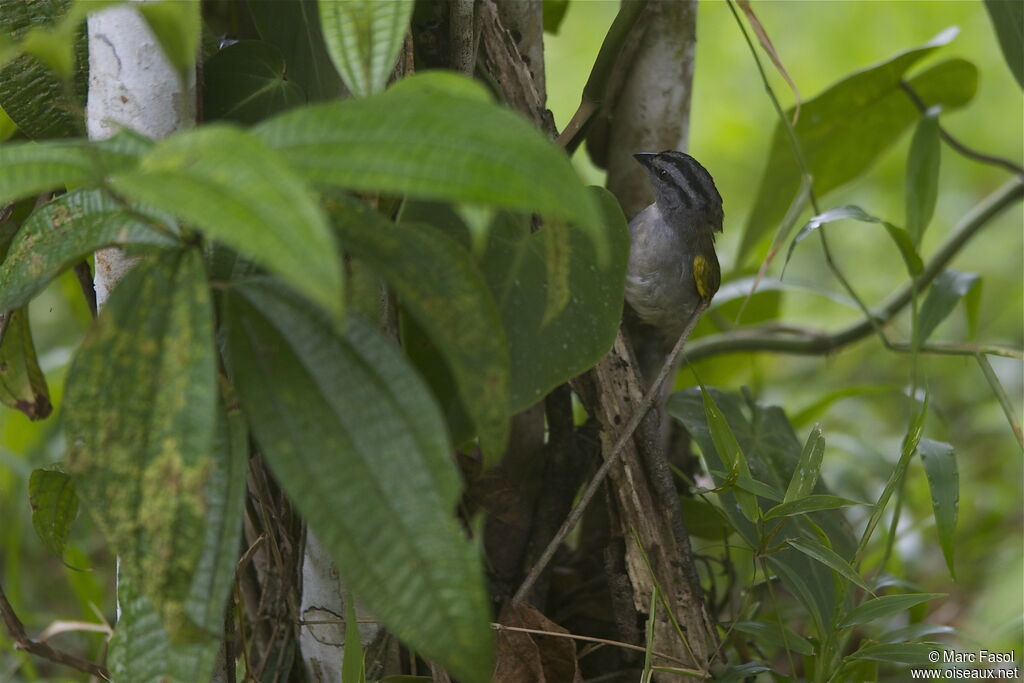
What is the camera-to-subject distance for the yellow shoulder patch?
123 centimetres

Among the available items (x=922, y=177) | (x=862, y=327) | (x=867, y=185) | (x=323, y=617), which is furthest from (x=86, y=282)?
(x=867, y=185)

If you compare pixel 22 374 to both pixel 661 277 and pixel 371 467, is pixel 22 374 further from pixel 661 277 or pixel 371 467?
pixel 661 277

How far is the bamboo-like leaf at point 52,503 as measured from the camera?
919 mm

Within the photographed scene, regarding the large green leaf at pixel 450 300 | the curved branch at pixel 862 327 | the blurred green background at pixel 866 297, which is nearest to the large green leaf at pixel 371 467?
the large green leaf at pixel 450 300

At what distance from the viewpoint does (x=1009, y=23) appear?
1.38 m

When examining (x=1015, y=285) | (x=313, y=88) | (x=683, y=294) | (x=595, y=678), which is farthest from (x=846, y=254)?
(x=313, y=88)

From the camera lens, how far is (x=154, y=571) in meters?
0.54

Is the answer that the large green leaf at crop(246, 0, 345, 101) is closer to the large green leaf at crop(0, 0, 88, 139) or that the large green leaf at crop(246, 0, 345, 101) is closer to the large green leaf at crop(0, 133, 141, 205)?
the large green leaf at crop(0, 0, 88, 139)

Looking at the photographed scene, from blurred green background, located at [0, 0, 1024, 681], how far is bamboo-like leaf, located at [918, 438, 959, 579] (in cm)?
66

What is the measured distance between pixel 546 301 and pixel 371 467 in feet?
0.91

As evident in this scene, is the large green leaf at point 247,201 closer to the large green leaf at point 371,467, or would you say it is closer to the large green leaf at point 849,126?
the large green leaf at point 371,467

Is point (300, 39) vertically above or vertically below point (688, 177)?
above

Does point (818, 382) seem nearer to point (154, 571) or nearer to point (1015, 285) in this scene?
point (1015, 285)

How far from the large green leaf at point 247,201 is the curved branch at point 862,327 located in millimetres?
1241
